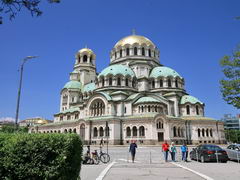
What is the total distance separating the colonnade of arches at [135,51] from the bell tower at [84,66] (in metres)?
11.8

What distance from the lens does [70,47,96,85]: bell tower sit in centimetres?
6994

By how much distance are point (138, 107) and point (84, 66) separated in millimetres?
31231

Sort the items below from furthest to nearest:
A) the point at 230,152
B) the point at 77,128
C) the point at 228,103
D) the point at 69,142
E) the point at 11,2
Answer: the point at 77,128, the point at 228,103, the point at 230,152, the point at 11,2, the point at 69,142

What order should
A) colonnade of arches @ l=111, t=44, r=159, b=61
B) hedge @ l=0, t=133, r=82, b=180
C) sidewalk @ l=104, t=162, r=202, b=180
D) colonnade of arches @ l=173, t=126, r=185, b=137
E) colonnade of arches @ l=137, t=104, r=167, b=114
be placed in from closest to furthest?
1. hedge @ l=0, t=133, r=82, b=180
2. sidewalk @ l=104, t=162, r=202, b=180
3. colonnade of arches @ l=173, t=126, r=185, b=137
4. colonnade of arches @ l=137, t=104, r=167, b=114
5. colonnade of arches @ l=111, t=44, r=159, b=61

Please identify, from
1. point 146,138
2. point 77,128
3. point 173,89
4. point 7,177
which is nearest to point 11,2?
point 7,177

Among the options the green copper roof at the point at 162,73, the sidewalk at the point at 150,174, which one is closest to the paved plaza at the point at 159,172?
the sidewalk at the point at 150,174

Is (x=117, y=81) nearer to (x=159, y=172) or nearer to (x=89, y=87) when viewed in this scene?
(x=89, y=87)

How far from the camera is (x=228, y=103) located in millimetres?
21984

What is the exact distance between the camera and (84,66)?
232 ft

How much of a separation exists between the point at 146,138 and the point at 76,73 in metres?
37.9

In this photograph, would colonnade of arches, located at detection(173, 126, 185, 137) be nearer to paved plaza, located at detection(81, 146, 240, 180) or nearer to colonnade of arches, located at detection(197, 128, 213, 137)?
colonnade of arches, located at detection(197, 128, 213, 137)

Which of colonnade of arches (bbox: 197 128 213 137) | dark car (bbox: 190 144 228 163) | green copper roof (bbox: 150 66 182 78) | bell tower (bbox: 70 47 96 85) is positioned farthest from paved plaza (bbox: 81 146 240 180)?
bell tower (bbox: 70 47 96 85)

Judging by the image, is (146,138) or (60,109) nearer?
(146,138)

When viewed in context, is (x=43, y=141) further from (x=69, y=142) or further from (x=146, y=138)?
(x=146, y=138)
